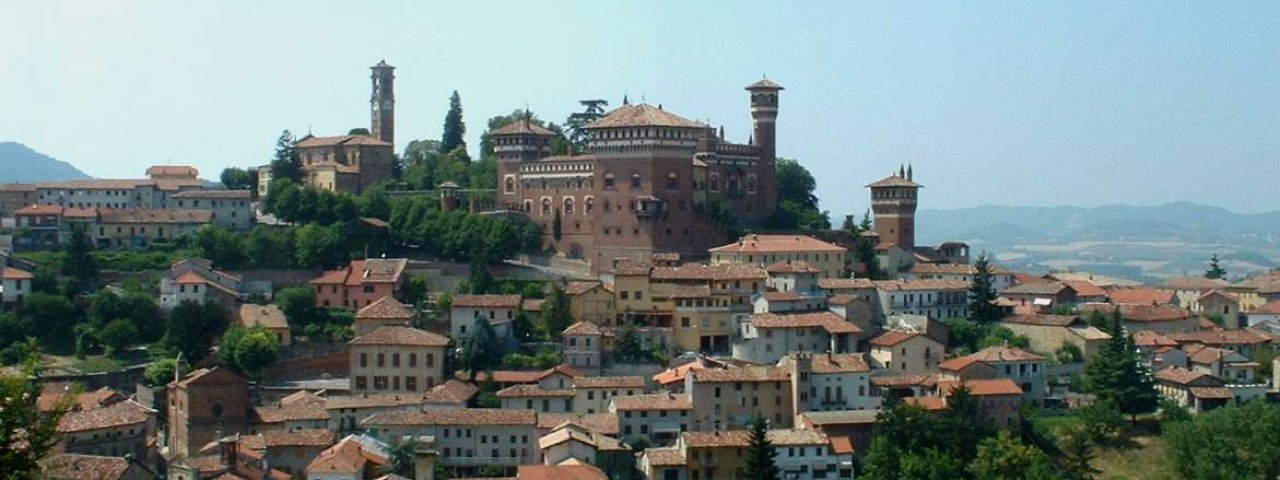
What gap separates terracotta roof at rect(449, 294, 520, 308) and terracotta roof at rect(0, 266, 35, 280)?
1515 cm

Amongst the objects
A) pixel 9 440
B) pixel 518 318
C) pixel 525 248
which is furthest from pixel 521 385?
pixel 9 440

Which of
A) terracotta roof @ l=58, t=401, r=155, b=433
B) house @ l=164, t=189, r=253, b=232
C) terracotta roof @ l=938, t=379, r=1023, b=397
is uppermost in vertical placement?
house @ l=164, t=189, r=253, b=232

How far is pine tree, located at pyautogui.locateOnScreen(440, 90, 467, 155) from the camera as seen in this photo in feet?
269

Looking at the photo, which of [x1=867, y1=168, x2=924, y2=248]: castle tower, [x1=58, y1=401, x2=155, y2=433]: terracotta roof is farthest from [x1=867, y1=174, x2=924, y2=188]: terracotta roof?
[x1=58, y1=401, x2=155, y2=433]: terracotta roof

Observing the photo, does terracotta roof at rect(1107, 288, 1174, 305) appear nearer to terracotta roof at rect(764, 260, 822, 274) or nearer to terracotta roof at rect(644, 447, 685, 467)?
terracotta roof at rect(764, 260, 822, 274)

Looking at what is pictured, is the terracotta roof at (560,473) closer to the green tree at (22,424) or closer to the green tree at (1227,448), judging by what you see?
the green tree at (1227,448)

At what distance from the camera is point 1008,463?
42.8 metres

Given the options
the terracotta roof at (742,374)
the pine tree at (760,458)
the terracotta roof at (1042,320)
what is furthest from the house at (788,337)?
the terracotta roof at (1042,320)

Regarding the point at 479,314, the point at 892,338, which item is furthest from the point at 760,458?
the point at 479,314

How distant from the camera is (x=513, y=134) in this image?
66.6 metres

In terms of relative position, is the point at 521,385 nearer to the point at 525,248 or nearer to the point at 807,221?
the point at 525,248

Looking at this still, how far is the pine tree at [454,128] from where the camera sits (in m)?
82.1

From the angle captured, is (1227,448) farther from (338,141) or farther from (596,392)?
(338,141)

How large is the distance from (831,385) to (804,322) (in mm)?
4172
